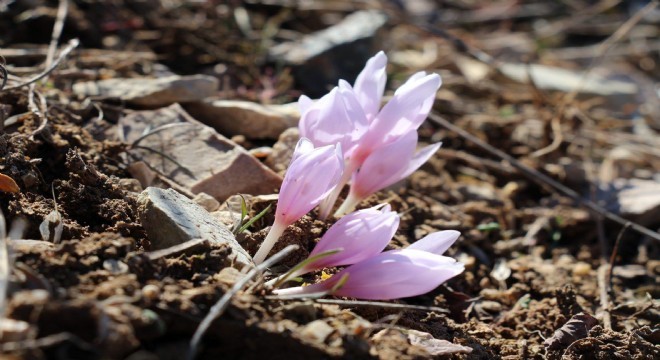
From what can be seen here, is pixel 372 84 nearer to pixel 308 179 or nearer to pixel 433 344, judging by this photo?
pixel 308 179

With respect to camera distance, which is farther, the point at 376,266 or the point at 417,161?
the point at 417,161

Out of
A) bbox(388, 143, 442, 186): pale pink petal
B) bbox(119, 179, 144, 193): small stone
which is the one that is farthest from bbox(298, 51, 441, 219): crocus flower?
bbox(119, 179, 144, 193): small stone

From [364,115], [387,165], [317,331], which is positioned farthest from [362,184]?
[317,331]

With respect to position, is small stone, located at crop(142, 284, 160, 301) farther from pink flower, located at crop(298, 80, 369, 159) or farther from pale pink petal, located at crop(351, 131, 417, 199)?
pale pink petal, located at crop(351, 131, 417, 199)

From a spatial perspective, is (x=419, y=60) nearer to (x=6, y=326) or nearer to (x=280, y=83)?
(x=280, y=83)

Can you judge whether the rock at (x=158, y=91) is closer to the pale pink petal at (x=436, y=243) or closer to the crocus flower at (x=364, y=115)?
the crocus flower at (x=364, y=115)

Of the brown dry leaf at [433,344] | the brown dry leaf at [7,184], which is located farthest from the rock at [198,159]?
the brown dry leaf at [433,344]
